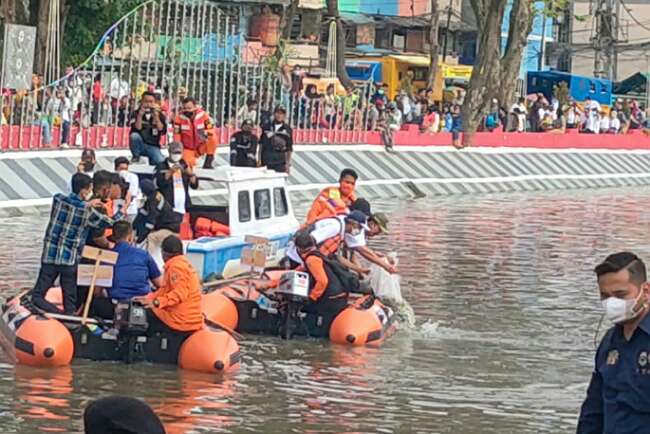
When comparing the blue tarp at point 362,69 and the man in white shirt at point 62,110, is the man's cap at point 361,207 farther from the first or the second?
the blue tarp at point 362,69

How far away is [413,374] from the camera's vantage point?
15.4m

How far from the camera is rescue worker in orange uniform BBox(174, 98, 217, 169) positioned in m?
24.7

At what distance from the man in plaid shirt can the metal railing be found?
1470 cm

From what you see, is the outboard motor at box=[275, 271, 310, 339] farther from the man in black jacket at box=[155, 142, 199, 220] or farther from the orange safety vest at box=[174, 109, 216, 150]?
the orange safety vest at box=[174, 109, 216, 150]

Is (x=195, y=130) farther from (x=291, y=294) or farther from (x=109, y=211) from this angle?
(x=291, y=294)

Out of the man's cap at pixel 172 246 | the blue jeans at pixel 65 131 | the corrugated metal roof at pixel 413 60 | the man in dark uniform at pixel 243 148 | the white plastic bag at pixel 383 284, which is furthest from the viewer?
the corrugated metal roof at pixel 413 60

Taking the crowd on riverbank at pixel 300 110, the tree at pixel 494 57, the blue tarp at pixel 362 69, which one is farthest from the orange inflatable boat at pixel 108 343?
the blue tarp at pixel 362 69

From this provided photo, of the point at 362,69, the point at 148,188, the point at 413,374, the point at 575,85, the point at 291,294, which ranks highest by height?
the point at 362,69

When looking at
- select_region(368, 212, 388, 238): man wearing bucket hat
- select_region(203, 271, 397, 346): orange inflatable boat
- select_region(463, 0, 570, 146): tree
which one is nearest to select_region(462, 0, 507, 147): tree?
select_region(463, 0, 570, 146): tree

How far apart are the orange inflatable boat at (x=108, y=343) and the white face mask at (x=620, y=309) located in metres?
7.84

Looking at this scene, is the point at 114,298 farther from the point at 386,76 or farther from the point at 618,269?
the point at 386,76

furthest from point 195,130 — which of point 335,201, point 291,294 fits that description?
point 291,294

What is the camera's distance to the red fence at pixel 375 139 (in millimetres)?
30594

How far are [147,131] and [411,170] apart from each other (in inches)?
591
